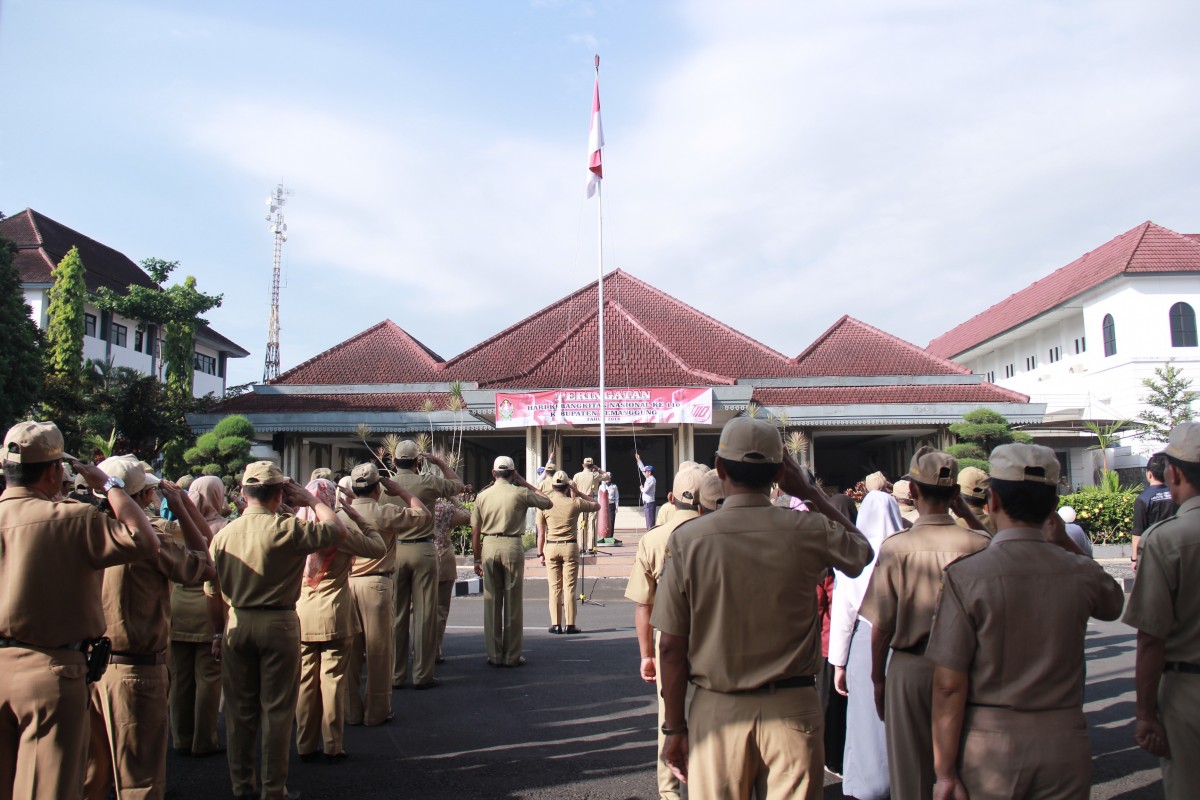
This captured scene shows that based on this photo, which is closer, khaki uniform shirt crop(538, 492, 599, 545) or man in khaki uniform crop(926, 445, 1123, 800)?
man in khaki uniform crop(926, 445, 1123, 800)

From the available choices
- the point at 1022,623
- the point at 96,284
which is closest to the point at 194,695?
the point at 1022,623

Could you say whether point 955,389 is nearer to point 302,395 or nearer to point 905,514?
point 302,395

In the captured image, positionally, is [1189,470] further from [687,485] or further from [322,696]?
[322,696]

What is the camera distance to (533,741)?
6.00 m

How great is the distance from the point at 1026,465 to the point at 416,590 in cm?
569

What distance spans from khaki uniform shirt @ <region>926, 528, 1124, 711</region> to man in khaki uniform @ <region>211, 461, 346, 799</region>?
10.7 ft

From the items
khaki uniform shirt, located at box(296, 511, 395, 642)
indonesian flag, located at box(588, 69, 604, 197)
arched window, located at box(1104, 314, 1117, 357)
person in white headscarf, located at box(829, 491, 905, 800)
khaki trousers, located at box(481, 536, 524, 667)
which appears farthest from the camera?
arched window, located at box(1104, 314, 1117, 357)

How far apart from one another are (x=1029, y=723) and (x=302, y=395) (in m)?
24.3

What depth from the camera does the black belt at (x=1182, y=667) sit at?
10.4 ft

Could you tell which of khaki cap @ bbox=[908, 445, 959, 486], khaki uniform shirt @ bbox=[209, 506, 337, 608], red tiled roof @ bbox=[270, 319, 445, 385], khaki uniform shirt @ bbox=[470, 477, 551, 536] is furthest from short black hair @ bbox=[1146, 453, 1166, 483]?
red tiled roof @ bbox=[270, 319, 445, 385]

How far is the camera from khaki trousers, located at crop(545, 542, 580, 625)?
973 cm

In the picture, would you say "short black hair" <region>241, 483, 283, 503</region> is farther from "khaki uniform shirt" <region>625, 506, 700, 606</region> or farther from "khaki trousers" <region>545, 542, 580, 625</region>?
"khaki trousers" <region>545, 542, 580, 625</region>

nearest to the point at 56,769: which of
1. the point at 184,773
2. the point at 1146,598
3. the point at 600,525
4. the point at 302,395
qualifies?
the point at 184,773

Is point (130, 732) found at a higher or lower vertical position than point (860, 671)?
lower
